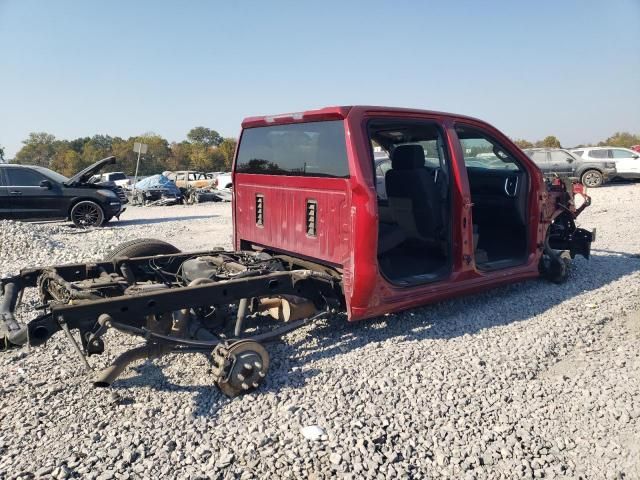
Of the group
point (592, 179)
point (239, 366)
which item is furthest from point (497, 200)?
point (592, 179)

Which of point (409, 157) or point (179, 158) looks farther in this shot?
point (179, 158)

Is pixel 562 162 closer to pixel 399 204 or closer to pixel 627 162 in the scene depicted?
pixel 627 162

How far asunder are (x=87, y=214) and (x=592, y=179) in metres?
18.0

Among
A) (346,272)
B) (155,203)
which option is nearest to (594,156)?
(155,203)

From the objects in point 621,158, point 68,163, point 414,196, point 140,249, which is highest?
point 68,163

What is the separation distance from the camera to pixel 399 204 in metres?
5.07

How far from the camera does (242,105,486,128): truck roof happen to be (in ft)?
12.6

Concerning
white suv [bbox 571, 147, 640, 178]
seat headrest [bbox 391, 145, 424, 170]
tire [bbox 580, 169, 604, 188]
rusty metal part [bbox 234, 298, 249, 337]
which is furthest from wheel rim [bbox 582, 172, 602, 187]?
rusty metal part [bbox 234, 298, 249, 337]

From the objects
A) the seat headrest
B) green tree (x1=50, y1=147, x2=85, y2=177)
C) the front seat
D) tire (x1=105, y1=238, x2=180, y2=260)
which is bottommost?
tire (x1=105, y1=238, x2=180, y2=260)

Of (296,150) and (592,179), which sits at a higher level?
(296,150)

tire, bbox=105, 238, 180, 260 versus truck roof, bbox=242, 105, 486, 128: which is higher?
truck roof, bbox=242, 105, 486, 128

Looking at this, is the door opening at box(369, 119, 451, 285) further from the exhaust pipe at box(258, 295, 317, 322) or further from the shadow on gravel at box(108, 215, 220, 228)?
the shadow on gravel at box(108, 215, 220, 228)

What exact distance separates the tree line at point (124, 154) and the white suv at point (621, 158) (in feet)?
134

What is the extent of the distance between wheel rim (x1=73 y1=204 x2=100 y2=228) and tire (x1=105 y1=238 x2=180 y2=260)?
8576 mm
